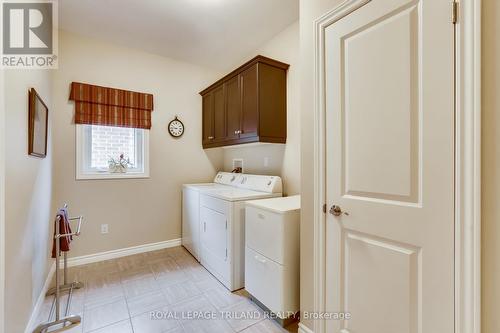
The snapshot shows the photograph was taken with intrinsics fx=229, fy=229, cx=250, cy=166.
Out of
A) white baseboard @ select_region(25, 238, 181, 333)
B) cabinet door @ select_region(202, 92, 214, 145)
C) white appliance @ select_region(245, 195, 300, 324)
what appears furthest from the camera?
cabinet door @ select_region(202, 92, 214, 145)

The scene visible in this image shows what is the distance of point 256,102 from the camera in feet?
7.80

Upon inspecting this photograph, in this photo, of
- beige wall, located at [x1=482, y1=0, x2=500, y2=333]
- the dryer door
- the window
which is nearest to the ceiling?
the window

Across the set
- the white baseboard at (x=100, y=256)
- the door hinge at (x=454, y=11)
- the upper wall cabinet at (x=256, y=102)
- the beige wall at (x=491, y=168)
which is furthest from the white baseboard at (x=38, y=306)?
the door hinge at (x=454, y=11)

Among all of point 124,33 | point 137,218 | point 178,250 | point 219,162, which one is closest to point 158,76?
point 124,33

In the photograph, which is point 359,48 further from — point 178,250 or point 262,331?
point 178,250

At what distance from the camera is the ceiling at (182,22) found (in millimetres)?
2176

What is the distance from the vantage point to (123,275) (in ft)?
8.07

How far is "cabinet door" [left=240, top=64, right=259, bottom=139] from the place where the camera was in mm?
2379

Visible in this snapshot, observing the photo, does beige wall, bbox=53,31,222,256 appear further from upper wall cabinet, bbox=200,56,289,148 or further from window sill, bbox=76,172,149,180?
upper wall cabinet, bbox=200,56,289,148

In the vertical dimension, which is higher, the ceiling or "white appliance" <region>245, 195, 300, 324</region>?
the ceiling

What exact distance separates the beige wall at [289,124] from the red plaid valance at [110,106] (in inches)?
64.1

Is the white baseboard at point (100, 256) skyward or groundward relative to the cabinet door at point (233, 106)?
groundward

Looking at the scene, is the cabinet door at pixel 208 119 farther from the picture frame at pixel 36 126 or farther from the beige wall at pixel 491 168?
the beige wall at pixel 491 168

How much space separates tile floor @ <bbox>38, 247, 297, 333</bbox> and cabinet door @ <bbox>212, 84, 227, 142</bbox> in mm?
1636
